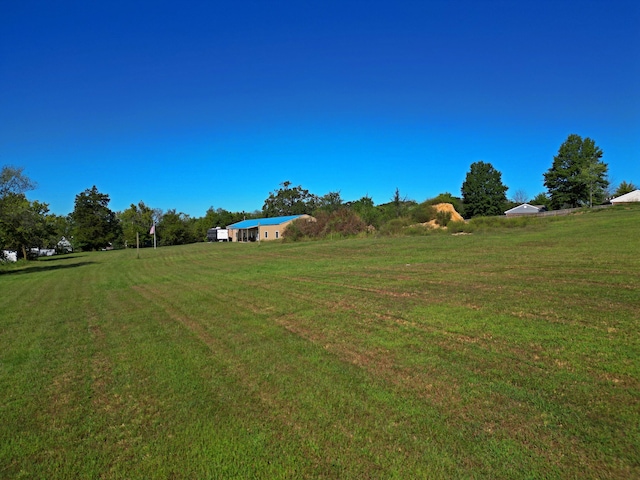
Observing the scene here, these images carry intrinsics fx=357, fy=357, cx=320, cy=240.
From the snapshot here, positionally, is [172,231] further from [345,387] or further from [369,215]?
[345,387]

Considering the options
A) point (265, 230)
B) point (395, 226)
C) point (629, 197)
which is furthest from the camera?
point (629, 197)

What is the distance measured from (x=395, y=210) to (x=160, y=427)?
1462 inches

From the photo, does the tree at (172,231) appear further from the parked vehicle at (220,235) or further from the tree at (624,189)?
the tree at (624,189)

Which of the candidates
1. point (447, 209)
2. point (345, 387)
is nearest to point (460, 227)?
point (447, 209)

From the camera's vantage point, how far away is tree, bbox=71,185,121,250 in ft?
221

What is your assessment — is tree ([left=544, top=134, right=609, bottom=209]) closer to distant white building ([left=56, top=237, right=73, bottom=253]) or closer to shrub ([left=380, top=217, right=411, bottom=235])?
shrub ([left=380, top=217, right=411, bottom=235])

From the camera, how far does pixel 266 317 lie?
7582 millimetres

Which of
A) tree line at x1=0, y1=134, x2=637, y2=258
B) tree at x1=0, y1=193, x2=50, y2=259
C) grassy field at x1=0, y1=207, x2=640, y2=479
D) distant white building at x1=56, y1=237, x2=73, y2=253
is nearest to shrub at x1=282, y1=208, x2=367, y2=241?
tree line at x1=0, y1=134, x2=637, y2=258

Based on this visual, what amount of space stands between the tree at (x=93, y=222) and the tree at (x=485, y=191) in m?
72.3

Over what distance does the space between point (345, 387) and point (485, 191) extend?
249 feet

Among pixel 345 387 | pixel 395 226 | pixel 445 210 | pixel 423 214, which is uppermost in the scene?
pixel 445 210

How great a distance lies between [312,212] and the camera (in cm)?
5594

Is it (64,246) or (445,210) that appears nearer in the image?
(445,210)

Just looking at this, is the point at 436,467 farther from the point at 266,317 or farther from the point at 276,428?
the point at 266,317
